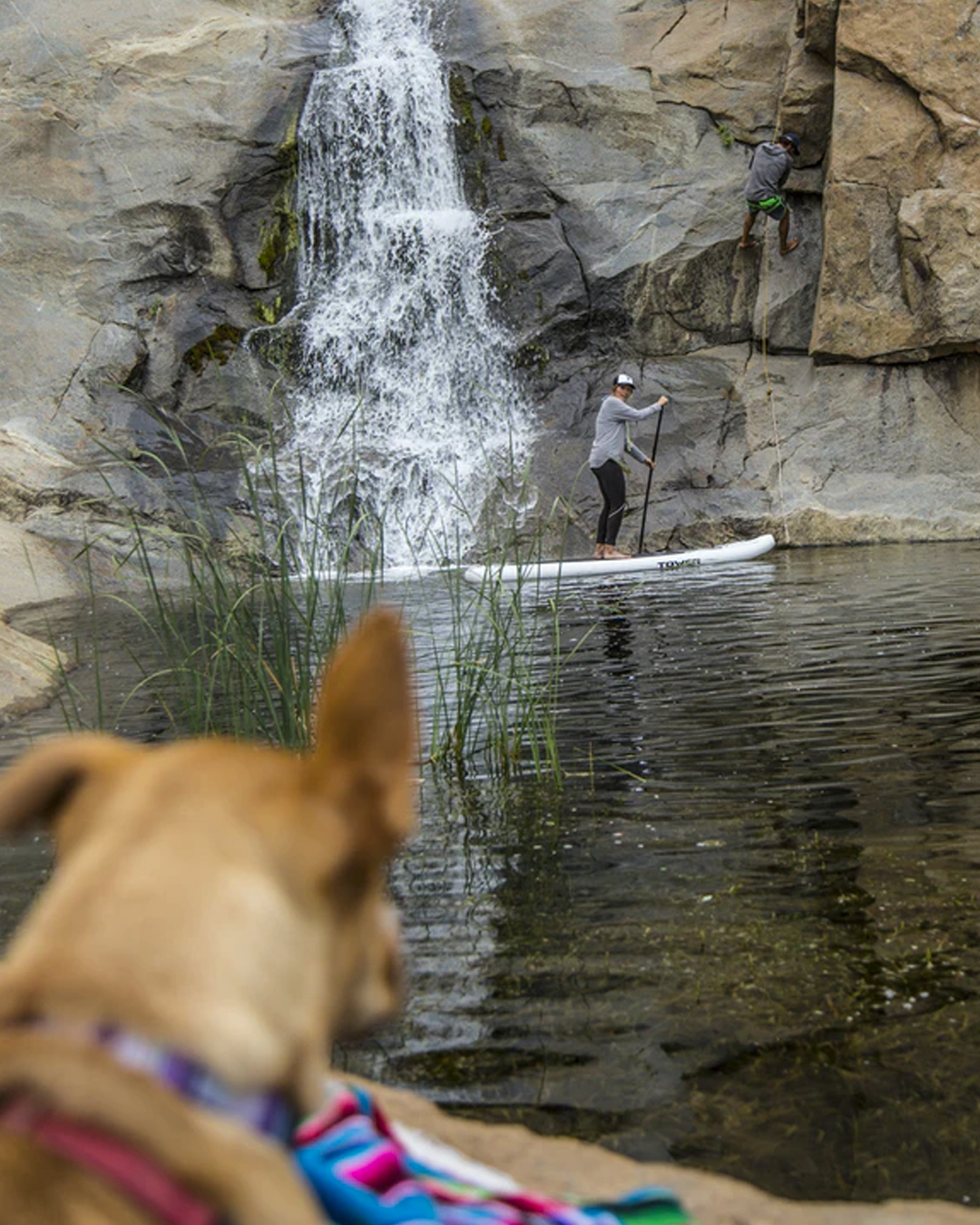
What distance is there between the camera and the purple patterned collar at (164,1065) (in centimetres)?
100

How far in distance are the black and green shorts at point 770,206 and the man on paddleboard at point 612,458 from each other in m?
4.24

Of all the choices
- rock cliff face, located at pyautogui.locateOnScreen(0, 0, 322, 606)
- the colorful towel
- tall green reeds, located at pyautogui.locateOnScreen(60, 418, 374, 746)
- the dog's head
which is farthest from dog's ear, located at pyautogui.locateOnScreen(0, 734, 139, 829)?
rock cliff face, located at pyautogui.locateOnScreen(0, 0, 322, 606)

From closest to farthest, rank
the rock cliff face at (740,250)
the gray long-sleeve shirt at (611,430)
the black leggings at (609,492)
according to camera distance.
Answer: the gray long-sleeve shirt at (611,430), the black leggings at (609,492), the rock cliff face at (740,250)

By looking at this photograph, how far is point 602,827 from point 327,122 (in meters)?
16.6

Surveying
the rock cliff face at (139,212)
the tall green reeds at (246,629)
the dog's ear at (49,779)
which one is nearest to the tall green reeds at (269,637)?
the tall green reeds at (246,629)

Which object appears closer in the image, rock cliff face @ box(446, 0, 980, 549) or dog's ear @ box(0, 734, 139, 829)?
dog's ear @ box(0, 734, 139, 829)

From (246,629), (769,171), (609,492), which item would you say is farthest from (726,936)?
(769,171)

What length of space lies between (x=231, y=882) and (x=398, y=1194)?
2.12 ft

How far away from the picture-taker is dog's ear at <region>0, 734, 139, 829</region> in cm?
116

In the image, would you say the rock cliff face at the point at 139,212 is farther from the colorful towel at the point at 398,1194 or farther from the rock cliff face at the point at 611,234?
the colorful towel at the point at 398,1194

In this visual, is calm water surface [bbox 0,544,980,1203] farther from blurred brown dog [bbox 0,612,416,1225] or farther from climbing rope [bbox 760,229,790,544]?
climbing rope [bbox 760,229,790,544]

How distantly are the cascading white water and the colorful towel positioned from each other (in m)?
16.0

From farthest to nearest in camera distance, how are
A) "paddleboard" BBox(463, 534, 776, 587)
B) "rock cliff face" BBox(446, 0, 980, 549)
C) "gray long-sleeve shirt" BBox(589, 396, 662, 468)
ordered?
1. "rock cliff face" BBox(446, 0, 980, 549)
2. "gray long-sleeve shirt" BBox(589, 396, 662, 468)
3. "paddleboard" BBox(463, 534, 776, 587)

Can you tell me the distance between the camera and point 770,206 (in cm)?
1741
